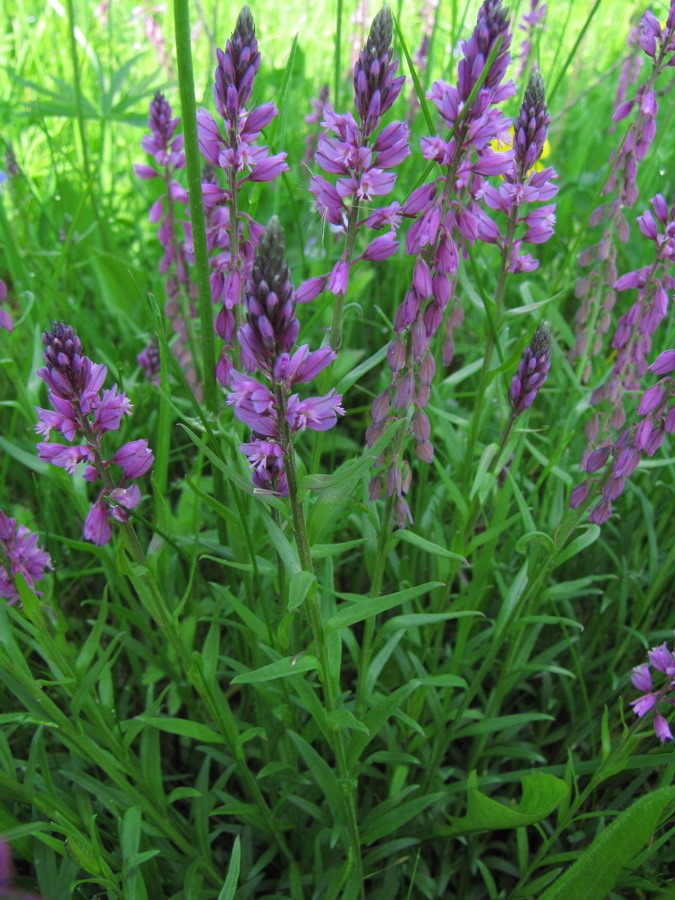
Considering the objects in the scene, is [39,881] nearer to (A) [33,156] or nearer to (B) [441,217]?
(B) [441,217]

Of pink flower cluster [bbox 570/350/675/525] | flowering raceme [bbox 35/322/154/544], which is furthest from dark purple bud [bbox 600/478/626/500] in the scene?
flowering raceme [bbox 35/322/154/544]

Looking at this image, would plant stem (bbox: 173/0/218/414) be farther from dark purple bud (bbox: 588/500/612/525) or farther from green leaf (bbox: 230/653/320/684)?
dark purple bud (bbox: 588/500/612/525)

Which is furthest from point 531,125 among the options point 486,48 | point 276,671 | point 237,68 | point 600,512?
point 276,671

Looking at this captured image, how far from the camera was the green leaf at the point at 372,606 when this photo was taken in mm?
1344

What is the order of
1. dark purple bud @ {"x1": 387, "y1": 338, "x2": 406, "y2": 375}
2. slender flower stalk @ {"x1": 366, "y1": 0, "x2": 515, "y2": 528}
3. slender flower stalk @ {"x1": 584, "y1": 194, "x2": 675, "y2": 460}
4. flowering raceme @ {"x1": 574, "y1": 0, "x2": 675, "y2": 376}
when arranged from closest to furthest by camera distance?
slender flower stalk @ {"x1": 366, "y1": 0, "x2": 515, "y2": 528} < dark purple bud @ {"x1": 387, "y1": 338, "x2": 406, "y2": 375} < slender flower stalk @ {"x1": 584, "y1": 194, "x2": 675, "y2": 460} < flowering raceme @ {"x1": 574, "y1": 0, "x2": 675, "y2": 376}

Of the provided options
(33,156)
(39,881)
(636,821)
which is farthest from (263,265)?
(33,156)

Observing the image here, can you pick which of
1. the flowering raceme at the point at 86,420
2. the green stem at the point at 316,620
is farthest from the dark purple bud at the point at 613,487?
the flowering raceme at the point at 86,420

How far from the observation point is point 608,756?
1723mm

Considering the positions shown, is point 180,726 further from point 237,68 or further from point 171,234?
Answer: point 171,234

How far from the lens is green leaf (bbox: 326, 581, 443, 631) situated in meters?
1.34

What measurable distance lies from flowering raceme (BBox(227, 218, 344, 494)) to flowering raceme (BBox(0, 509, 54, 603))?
2.19 feet

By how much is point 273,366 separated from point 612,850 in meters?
1.09

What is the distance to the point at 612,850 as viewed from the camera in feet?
4.49

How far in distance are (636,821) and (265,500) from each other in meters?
0.90
